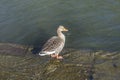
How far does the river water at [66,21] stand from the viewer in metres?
12.2

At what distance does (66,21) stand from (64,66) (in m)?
5.03

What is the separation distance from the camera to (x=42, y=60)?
975 centimetres

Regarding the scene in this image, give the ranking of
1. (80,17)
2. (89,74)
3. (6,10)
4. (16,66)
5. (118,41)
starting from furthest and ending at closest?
1. (6,10)
2. (80,17)
3. (118,41)
4. (16,66)
5. (89,74)

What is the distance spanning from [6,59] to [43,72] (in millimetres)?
1621

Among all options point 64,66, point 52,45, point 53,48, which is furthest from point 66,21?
point 64,66

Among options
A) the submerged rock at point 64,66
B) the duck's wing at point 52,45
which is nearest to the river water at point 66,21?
the duck's wing at point 52,45

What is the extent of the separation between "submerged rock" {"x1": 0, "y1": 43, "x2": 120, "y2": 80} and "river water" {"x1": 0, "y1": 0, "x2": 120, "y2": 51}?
1.61 meters

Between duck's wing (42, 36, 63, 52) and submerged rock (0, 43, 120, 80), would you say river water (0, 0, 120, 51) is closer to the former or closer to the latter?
duck's wing (42, 36, 63, 52)

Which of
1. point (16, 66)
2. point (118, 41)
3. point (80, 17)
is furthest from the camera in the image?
point (80, 17)

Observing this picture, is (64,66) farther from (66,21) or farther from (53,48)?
(66,21)

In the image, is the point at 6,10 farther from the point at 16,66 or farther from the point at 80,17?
the point at 16,66

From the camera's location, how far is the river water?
1220 cm

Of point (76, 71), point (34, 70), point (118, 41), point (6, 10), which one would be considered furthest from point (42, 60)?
point (6, 10)

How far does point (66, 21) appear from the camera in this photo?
13969 millimetres
